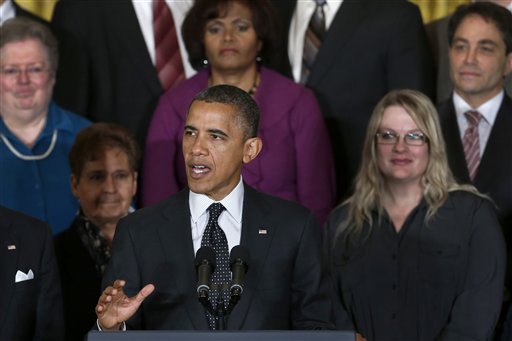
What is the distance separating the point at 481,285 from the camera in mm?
3580

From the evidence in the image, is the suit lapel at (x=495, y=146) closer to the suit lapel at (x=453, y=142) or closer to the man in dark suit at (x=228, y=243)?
→ the suit lapel at (x=453, y=142)

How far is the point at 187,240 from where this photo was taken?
2.92 m

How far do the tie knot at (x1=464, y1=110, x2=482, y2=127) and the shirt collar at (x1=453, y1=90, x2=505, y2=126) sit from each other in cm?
1

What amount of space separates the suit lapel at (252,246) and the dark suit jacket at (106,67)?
5.18ft

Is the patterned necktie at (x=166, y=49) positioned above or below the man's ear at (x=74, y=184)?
above

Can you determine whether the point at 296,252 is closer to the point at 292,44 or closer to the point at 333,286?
the point at 333,286

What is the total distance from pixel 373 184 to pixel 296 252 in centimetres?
91

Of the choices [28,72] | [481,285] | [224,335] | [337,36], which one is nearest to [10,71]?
[28,72]

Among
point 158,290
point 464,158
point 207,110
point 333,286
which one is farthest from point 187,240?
point 464,158

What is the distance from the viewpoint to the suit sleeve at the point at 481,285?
3.54 meters

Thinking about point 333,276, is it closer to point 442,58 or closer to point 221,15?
point 221,15

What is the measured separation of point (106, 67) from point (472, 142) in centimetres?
141

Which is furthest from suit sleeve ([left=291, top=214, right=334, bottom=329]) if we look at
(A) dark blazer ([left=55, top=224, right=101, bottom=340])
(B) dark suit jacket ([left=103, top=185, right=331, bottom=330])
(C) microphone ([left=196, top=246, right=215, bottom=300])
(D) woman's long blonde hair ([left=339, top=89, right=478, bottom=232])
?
(A) dark blazer ([left=55, top=224, right=101, bottom=340])

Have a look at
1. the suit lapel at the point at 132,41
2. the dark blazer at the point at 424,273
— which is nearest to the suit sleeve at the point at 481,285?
the dark blazer at the point at 424,273
